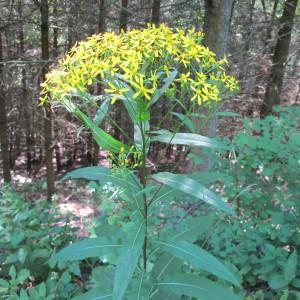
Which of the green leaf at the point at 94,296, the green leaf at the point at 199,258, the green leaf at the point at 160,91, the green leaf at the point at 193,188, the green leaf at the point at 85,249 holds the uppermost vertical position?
the green leaf at the point at 160,91

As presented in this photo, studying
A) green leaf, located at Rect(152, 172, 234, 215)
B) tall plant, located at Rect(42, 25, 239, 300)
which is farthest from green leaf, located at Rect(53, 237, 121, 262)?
green leaf, located at Rect(152, 172, 234, 215)

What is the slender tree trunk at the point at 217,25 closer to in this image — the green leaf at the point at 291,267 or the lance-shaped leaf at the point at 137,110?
the green leaf at the point at 291,267

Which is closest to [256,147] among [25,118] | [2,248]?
[2,248]

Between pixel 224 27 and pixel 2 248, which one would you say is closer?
pixel 2 248

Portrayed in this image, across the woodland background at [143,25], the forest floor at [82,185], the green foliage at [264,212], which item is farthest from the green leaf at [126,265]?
the forest floor at [82,185]

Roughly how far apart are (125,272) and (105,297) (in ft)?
1.50

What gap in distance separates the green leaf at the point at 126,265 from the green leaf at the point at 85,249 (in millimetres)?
305

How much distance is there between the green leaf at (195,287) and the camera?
68.0 inches

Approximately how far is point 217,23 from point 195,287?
202 inches

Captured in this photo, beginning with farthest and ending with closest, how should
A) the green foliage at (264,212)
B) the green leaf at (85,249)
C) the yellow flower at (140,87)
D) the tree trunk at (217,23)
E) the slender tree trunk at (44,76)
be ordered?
1. the slender tree trunk at (44,76)
2. the tree trunk at (217,23)
3. the green foliage at (264,212)
4. the green leaf at (85,249)
5. the yellow flower at (140,87)

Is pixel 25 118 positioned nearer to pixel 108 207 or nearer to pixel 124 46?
pixel 108 207

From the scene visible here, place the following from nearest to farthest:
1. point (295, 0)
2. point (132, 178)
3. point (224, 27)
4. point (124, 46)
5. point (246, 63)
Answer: point (124, 46) → point (132, 178) → point (224, 27) → point (246, 63) → point (295, 0)

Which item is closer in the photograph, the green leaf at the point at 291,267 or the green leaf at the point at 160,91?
the green leaf at the point at 160,91

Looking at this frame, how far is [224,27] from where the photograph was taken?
5957 millimetres
